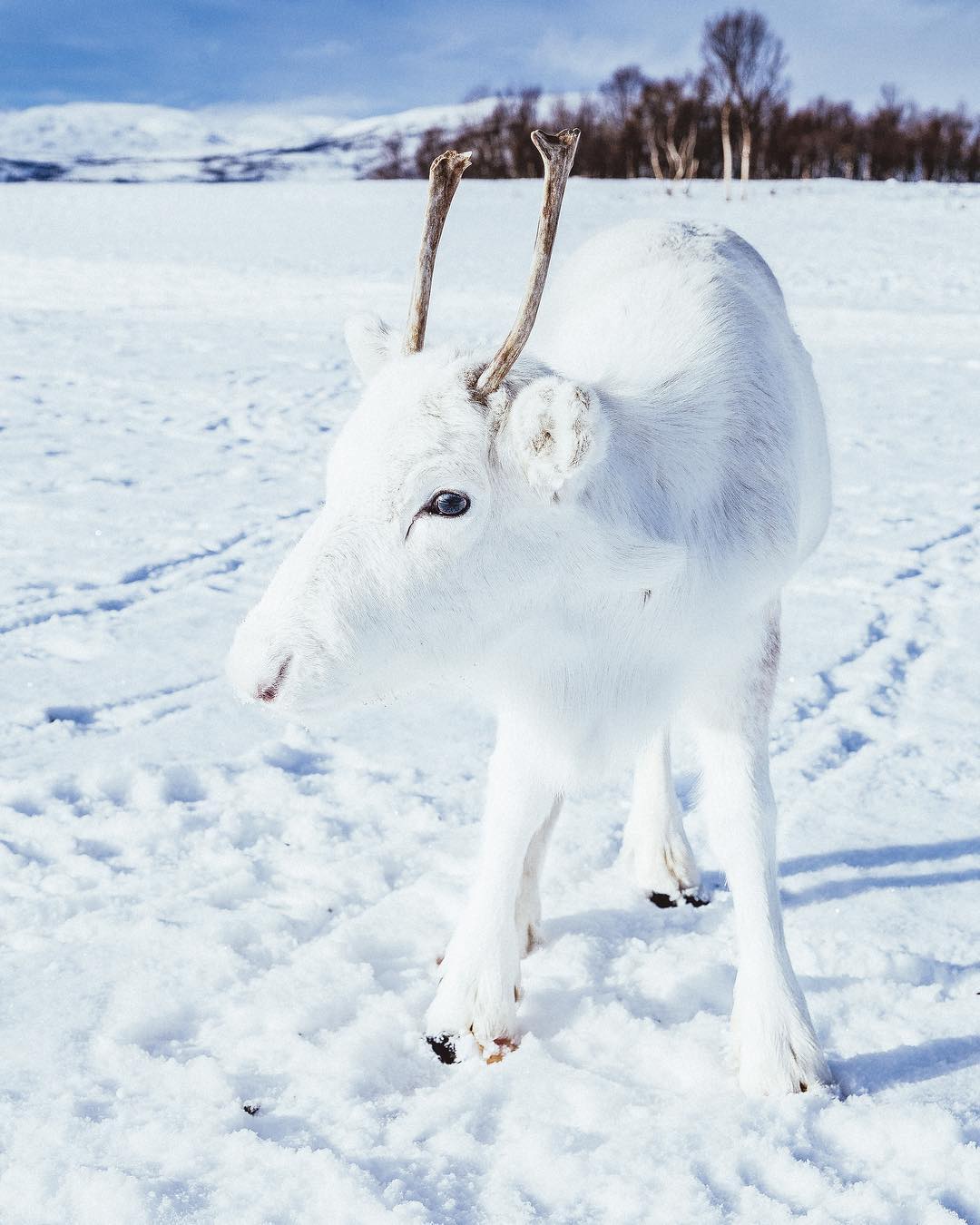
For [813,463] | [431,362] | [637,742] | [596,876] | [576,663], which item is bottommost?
[596,876]

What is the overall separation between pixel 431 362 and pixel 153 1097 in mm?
1529

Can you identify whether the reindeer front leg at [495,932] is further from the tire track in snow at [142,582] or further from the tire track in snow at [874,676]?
the tire track in snow at [142,582]

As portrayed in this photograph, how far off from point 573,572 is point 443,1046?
1.11 meters

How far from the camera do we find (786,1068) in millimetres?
2260

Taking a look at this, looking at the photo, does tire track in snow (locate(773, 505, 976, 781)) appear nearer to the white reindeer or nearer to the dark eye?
the white reindeer

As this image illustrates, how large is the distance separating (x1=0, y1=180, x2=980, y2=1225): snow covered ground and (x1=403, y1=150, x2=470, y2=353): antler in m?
0.81

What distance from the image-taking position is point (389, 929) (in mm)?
2721

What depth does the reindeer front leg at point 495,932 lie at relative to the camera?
7.83ft

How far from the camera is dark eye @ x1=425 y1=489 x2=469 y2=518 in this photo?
1.87m

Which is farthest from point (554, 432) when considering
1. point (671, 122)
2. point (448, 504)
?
point (671, 122)

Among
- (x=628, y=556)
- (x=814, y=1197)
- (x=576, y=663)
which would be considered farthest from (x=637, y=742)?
(x=814, y=1197)

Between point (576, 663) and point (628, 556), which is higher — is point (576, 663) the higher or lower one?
the lower one

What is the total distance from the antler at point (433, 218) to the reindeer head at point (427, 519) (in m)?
0.15

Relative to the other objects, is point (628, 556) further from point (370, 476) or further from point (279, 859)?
point (279, 859)
